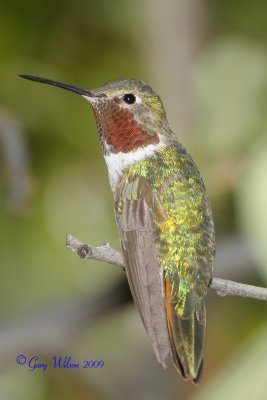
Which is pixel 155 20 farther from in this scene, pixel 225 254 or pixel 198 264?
pixel 198 264

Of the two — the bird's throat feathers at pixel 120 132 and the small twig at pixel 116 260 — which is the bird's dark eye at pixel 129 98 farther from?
the small twig at pixel 116 260

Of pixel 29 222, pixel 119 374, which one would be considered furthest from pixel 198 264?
pixel 119 374

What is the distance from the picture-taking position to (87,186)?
3.56 m

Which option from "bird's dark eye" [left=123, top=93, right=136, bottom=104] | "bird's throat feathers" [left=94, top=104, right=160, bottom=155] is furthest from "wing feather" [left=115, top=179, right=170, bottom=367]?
"bird's dark eye" [left=123, top=93, right=136, bottom=104]

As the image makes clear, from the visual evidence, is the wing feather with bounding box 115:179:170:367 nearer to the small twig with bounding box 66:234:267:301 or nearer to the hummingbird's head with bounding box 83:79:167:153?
the small twig with bounding box 66:234:267:301

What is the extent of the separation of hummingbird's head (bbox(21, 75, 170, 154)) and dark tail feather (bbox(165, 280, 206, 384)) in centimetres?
62

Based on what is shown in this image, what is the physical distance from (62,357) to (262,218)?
1700mm

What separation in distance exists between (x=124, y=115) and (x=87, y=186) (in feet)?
2.85

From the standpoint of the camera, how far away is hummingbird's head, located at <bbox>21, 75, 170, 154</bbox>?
2719 mm

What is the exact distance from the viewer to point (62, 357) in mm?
3369

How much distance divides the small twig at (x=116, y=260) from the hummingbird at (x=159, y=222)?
10 cm

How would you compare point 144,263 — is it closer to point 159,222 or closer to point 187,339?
point 159,222

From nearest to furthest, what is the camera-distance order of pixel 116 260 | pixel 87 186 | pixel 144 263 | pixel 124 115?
pixel 116 260
pixel 144 263
pixel 124 115
pixel 87 186

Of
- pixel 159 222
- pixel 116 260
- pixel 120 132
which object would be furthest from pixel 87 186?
pixel 116 260
